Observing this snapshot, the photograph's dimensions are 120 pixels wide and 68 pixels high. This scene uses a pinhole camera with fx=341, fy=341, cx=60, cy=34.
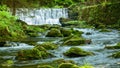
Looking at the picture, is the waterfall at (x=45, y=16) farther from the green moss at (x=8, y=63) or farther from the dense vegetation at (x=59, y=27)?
the green moss at (x=8, y=63)

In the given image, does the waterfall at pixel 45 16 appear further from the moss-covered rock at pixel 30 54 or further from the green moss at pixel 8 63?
the green moss at pixel 8 63

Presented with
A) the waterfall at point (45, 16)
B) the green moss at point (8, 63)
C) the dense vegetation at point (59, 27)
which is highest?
the green moss at point (8, 63)

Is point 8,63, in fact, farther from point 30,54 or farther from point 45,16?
point 45,16

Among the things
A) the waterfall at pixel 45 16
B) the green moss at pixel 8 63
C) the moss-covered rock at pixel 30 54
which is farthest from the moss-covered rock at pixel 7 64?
the waterfall at pixel 45 16

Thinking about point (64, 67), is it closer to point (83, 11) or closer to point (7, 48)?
point (7, 48)

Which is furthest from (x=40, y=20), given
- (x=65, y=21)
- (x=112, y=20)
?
(x=112, y=20)

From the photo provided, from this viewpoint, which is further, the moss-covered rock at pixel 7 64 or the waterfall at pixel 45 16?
the waterfall at pixel 45 16

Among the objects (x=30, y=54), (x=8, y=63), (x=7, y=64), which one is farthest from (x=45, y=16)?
(x=7, y=64)

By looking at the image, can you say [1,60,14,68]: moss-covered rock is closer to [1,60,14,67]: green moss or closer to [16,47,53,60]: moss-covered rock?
[1,60,14,67]: green moss

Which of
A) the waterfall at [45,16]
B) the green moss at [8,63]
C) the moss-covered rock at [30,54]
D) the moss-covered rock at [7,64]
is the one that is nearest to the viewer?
the moss-covered rock at [7,64]

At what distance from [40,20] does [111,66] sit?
32.9 metres

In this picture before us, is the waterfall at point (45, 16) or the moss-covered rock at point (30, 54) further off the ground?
the moss-covered rock at point (30, 54)

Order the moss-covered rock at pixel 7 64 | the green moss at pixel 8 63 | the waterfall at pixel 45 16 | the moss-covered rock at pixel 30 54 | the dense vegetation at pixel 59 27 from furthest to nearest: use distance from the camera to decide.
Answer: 1. the waterfall at pixel 45 16
2. the dense vegetation at pixel 59 27
3. the moss-covered rock at pixel 30 54
4. the green moss at pixel 8 63
5. the moss-covered rock at pixel 7 64

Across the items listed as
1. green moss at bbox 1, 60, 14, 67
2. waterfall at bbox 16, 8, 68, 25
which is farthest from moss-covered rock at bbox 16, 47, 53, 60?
waterfall at bbox 16, 8, 68, 25
